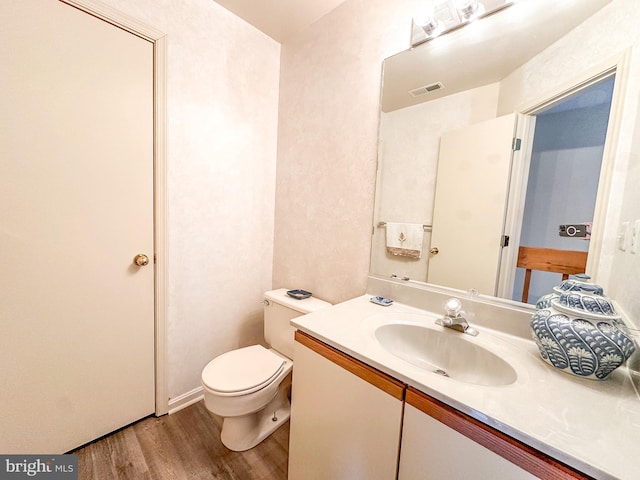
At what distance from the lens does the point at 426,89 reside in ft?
3.92

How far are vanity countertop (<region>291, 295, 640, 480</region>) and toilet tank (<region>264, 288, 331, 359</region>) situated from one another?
59 cm

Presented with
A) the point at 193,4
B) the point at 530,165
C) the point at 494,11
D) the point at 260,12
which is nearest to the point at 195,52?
the point at 193,4

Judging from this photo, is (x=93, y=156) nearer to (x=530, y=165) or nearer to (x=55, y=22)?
(x=55, y=22)

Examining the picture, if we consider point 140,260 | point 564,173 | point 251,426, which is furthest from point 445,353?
point 140,260

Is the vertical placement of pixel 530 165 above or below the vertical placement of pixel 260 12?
below

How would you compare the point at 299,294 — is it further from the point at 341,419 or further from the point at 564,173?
the point at 564,173

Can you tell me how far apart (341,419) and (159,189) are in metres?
1.36

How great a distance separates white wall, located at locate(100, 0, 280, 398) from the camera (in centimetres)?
142

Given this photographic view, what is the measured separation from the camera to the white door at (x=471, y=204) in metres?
1.00

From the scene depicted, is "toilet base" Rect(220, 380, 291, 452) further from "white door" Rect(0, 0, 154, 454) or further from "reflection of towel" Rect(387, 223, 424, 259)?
"reflection of towel" Rect(387, 223, 424, 259)

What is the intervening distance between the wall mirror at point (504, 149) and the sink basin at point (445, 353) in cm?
24

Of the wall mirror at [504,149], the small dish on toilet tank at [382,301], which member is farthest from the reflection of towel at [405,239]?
the small dish on toilet tank at [382,301]

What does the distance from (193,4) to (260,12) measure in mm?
362

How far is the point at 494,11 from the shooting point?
1.00 metres
